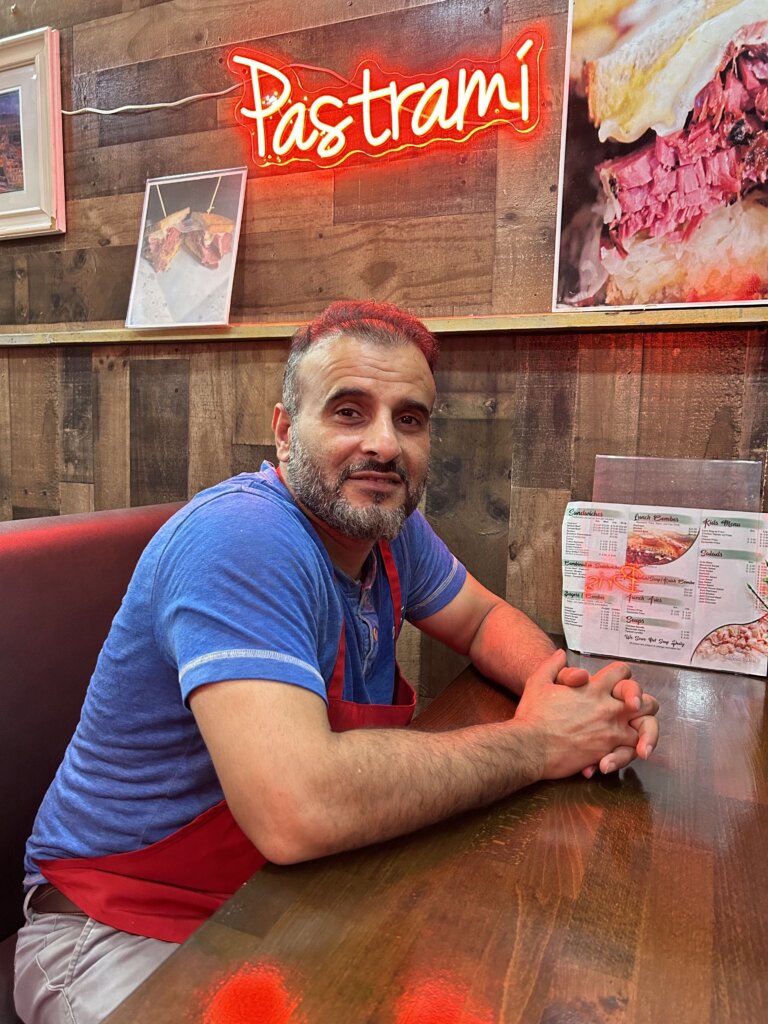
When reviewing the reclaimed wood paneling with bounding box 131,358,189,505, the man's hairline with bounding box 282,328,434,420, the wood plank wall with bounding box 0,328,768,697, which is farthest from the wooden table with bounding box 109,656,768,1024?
the reclaimed wood paneling with bounding box 131,358,189,505

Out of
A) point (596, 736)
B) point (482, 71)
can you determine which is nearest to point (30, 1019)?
point (596, 736)

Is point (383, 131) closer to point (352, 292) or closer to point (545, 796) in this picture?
point (352, 292)

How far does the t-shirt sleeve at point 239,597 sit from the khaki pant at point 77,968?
43cm

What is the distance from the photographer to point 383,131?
1.92m

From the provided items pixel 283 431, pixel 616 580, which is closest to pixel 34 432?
pixel 283 431

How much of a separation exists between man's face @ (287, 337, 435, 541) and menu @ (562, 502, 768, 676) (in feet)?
2.17

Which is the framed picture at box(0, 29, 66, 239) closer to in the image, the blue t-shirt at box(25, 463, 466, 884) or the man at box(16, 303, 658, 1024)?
the man at box(16, 303, 658, 1024)

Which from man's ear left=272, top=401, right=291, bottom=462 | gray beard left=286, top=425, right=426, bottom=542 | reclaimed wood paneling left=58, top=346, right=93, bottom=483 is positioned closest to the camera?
gray beard left=286, top=425, right=426, bottom=542

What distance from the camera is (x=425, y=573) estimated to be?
166 cm

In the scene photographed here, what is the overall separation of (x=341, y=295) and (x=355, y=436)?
0.88 metres

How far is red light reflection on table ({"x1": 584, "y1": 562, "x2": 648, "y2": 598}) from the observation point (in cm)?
175

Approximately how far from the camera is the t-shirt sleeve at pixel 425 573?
164 centimetres

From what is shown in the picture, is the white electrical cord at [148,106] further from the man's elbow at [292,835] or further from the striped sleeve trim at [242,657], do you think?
the man's elbow at [292,835]

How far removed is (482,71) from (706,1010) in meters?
1.96
